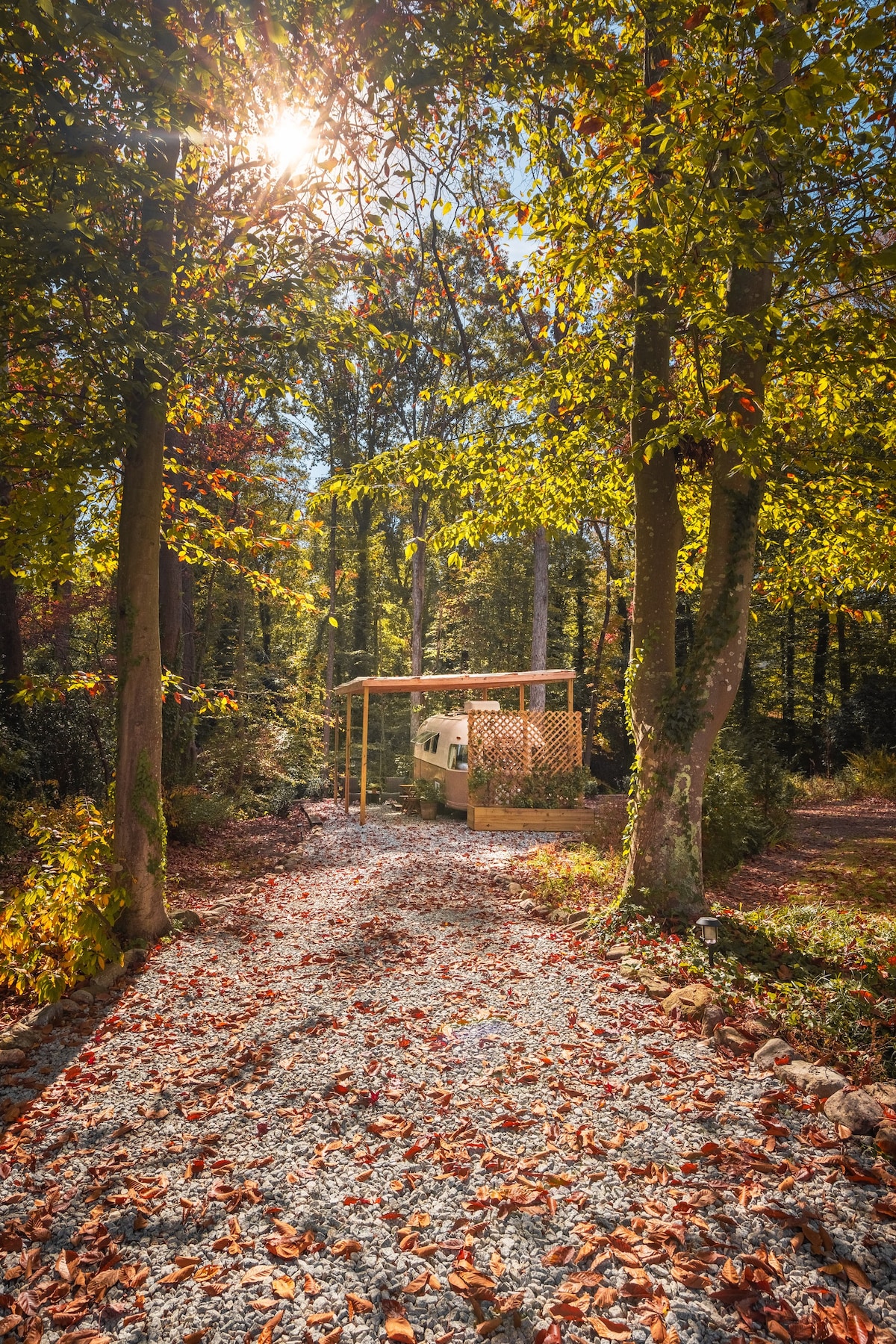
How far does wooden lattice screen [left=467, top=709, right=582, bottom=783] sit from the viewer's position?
1277 cm

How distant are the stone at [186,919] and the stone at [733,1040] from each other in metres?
4.18

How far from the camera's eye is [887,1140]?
8.77 feet

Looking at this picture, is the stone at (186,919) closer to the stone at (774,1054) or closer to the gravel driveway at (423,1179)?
the gravel driveway at (423,1179)

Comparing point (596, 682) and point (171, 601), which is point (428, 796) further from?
point (596, 682)

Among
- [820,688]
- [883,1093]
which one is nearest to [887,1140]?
[883,1093]

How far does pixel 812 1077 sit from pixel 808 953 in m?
1.51

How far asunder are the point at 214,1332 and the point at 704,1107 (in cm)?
205

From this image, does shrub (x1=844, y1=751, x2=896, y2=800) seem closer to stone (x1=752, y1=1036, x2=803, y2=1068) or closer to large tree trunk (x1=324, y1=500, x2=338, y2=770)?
stone (x1=752, y1=1036, x2=803, y2=1068)

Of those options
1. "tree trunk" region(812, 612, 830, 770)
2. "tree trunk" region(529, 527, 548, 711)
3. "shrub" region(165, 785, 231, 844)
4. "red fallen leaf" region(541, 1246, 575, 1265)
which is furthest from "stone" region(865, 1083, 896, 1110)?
"tree trunk" region(812, 612, 830, 770)

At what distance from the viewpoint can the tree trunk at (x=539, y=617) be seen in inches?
650

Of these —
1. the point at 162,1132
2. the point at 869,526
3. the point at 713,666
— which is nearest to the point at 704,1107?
the point at 162,1132

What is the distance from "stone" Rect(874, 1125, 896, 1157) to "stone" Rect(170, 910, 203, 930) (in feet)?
16.2

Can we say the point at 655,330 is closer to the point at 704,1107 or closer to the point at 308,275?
the point at 308,275

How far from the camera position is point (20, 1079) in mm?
3412
